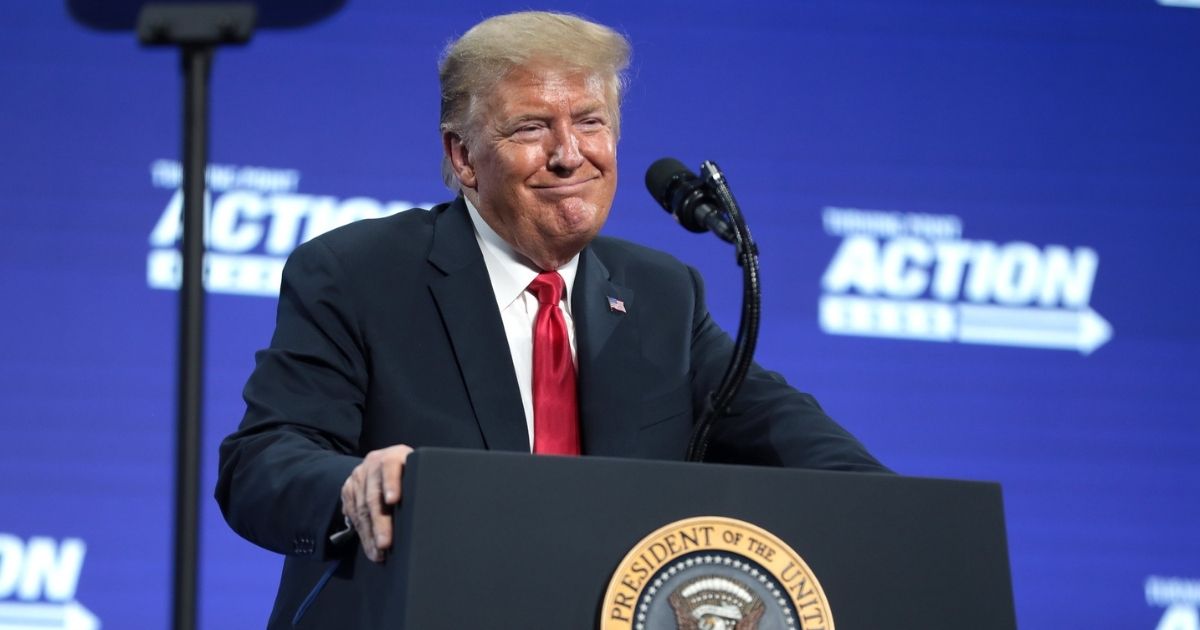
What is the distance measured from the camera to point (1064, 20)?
3.77 m

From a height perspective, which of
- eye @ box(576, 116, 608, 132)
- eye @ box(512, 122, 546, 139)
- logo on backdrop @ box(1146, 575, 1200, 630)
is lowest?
logo on backdrop @ box(1146, 575, 1200, 630)

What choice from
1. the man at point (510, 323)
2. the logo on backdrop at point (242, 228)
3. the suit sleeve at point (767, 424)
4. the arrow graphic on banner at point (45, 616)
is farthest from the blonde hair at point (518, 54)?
the arrow graphic on banner at point (45, 616)

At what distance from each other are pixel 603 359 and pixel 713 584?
74 centimetres

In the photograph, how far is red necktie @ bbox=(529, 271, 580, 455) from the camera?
2102mm

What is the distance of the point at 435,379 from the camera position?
2025 mm

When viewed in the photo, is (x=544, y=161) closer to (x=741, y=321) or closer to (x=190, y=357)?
(x=741, y=321)

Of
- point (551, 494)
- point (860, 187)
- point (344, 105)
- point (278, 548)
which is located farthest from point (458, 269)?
point (860, 187)

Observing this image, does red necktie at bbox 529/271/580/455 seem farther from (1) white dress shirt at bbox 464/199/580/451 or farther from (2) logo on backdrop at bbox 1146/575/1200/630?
(2) logo on backdrop at bbox 1146/575/1200/630

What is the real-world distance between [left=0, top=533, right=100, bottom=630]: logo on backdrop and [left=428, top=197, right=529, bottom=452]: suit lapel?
4.51 ft

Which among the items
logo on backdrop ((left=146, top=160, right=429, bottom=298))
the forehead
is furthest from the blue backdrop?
the forehead

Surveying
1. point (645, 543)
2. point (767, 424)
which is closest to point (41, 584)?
point (767, 424)

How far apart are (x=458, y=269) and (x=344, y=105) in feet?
4.43

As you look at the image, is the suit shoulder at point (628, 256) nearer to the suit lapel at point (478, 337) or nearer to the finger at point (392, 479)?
the suit lapel at point (478, 337)

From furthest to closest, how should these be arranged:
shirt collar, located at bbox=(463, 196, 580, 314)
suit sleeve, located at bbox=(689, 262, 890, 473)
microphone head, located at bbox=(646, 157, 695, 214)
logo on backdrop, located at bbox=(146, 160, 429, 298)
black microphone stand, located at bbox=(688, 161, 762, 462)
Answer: logo on backdrop, located at bbox=(146, 160, 429, 298) → shirt collar, located at bbox=(463, 196, 580, 314) → suit sleeve, located at bbox=(689, 262, 890, 473) → microphone head, located at bbox=(646, 157, 695, 214) → black microphone stand, located at bbox=(688, 161, 762, 462)
